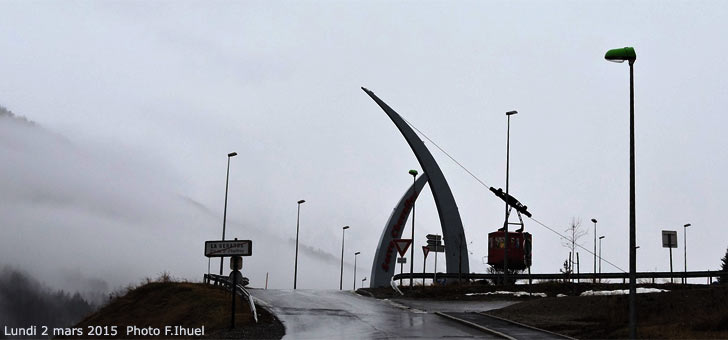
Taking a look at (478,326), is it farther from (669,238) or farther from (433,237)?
(433,237)

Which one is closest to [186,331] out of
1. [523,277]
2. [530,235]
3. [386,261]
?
[523,277]

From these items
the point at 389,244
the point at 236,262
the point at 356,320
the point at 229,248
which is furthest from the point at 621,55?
the point at 389,244

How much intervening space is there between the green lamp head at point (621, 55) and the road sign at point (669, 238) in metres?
17.2

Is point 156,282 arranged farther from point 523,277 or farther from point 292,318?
point 523,277

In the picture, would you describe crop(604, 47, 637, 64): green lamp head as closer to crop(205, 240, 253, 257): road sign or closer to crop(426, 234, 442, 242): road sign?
crop(205, 240, 253, 257): road sign

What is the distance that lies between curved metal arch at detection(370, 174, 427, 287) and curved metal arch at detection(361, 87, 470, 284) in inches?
506

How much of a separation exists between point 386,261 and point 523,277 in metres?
29.4

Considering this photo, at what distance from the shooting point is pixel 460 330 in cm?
2503

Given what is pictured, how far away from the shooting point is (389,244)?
247 feet

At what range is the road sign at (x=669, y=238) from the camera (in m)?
35.9

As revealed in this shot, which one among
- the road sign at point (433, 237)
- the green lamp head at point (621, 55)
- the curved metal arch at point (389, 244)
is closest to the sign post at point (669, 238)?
the road sign at point (433, 237)

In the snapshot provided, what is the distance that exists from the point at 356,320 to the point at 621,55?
12.8 meters

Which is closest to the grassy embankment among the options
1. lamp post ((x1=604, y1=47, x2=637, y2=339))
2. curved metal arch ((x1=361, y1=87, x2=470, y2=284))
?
lamp post ((x1=604, y1=47, x2=637, y2=339))

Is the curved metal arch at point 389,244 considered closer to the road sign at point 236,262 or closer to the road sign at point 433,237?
the road sign at point 433,237
